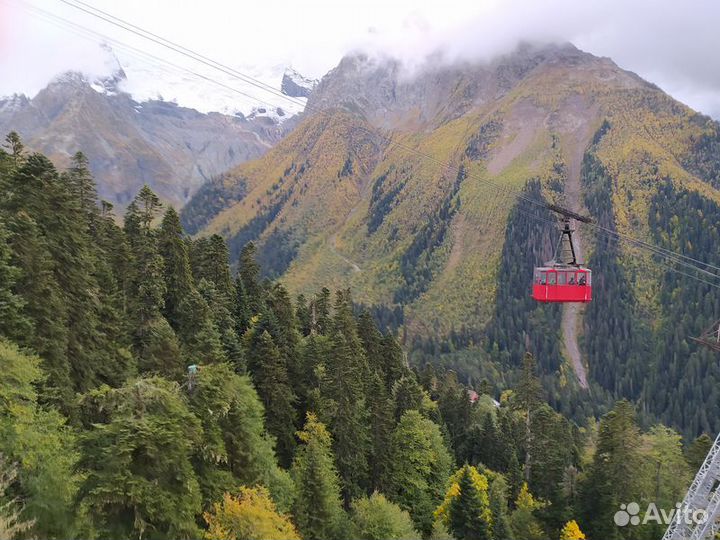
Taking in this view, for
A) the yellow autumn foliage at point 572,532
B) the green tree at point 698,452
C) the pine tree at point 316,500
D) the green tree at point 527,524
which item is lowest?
the green tree at point 527,524

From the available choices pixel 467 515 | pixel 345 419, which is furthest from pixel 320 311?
pixel 467 515

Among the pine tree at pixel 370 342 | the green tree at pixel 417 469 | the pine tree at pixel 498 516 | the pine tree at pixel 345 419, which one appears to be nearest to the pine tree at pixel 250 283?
the pine tree at pixel 370 342

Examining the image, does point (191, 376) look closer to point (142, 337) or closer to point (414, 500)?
point (142, 337)

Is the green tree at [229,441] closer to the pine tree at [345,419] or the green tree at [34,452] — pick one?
the green tree at [34,452]

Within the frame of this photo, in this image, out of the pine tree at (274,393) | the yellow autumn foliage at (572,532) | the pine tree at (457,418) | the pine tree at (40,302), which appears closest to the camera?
the pine tree at (40,302)

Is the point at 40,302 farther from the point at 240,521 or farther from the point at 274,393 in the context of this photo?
the point at 274,393

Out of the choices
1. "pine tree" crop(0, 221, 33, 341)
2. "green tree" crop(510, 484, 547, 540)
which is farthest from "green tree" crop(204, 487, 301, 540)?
"green tree" crop(510, 484, 547, 540)

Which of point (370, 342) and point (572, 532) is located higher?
point (370, 342)

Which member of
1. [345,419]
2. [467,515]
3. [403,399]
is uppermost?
[345,419]
